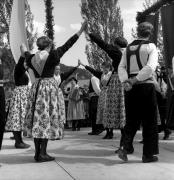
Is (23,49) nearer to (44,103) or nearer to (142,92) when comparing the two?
(44,103)

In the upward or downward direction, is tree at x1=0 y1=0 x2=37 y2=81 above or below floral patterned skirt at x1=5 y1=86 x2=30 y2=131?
above

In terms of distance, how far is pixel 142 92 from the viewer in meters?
4.79

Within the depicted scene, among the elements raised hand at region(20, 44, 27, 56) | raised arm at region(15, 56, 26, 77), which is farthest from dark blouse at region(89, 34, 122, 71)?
raised arm at region(15, 56, 26, 77)

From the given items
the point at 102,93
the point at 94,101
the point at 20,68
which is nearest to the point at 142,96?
the point at 20,68

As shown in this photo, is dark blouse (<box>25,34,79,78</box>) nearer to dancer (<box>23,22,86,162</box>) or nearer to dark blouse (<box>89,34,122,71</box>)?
dancer (<box>23,22,86,162</box>)

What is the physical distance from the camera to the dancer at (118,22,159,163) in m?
4.71

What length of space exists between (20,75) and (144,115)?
2.59 meters

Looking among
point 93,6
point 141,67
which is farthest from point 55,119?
point 93,6

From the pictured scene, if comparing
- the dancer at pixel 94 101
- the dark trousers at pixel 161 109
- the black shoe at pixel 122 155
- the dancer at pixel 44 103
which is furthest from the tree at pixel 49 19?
the black shoe at pixel 122 155

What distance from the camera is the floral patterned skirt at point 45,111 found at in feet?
16.1

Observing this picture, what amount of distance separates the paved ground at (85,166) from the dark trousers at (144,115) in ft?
0.78

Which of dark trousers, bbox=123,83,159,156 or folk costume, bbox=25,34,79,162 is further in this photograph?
folk costume, bbox=25,34,79,162

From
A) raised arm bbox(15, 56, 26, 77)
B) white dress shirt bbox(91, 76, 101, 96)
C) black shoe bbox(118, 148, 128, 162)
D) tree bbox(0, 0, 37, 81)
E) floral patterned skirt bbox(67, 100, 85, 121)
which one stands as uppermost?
tree bbox(0, 0, 37, 81)

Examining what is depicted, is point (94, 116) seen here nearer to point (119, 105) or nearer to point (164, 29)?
point (164, 29)
